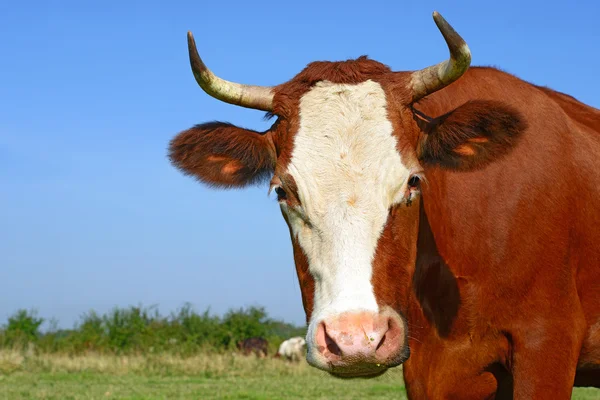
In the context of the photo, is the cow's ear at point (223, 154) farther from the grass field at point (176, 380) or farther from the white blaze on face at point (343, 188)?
the grass field at point (176, 380)

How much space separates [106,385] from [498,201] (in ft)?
40.8

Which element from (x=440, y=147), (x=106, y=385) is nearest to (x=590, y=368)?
(x=440, y=147)

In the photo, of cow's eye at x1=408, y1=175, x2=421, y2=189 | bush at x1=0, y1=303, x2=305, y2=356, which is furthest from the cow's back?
bush at x1=0, y1=303, x2=305, y2=356

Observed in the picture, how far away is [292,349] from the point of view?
101 feet

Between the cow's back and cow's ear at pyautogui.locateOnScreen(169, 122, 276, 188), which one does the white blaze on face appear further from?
the cow's back

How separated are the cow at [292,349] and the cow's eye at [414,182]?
25.3 meters

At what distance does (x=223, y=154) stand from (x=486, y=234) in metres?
1.94

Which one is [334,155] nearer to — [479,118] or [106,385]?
[479,118]

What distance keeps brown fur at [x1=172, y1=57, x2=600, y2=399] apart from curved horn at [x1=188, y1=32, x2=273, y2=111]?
0.17 meters

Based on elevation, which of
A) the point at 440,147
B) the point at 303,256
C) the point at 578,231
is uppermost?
the point at 440,147

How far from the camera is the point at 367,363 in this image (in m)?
3.94

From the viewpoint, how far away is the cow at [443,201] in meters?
4.48

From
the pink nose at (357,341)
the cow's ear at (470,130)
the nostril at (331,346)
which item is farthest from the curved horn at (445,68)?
the nostril at (331,346)

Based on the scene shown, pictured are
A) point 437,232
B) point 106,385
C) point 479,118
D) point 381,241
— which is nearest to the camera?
point 381,241
